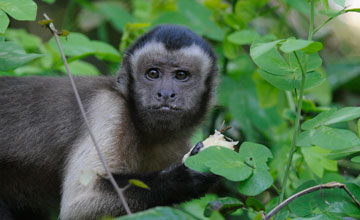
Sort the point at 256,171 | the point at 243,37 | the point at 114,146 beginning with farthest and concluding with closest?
1. the point at 243,37
2. the point at 114,146
3. the point at 256,171

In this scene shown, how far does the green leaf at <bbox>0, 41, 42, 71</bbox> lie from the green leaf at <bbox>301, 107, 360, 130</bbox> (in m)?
2.01

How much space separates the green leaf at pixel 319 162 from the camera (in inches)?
167

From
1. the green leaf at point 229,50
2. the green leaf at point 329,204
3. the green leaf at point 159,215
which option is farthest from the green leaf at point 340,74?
the green leaf at point 159,215

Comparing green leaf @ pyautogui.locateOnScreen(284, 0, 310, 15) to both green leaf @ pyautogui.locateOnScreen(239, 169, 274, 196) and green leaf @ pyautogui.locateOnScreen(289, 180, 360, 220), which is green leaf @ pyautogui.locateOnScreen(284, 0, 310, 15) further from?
green leaf @ pyautogui.locateOnScreen(239, 169, 274, 196)

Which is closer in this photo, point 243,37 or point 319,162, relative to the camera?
point 319,162

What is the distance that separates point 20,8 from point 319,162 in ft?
8.91

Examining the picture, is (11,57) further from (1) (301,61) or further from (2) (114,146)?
(1) (301,61)

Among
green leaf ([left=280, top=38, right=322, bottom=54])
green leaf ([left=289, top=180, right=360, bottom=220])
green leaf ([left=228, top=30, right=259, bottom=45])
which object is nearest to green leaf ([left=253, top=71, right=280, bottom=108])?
green leaf ([left=228, top=30, right=259, bottom=45])

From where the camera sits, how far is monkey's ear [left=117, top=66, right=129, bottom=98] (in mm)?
4676

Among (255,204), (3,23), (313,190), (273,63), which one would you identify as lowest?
(255,204)

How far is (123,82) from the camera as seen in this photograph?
15.5 feet

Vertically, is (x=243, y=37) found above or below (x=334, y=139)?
below

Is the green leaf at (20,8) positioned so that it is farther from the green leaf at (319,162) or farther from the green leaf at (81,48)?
the green leaf at (319,162)

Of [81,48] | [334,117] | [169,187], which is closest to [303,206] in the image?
[334,117]
